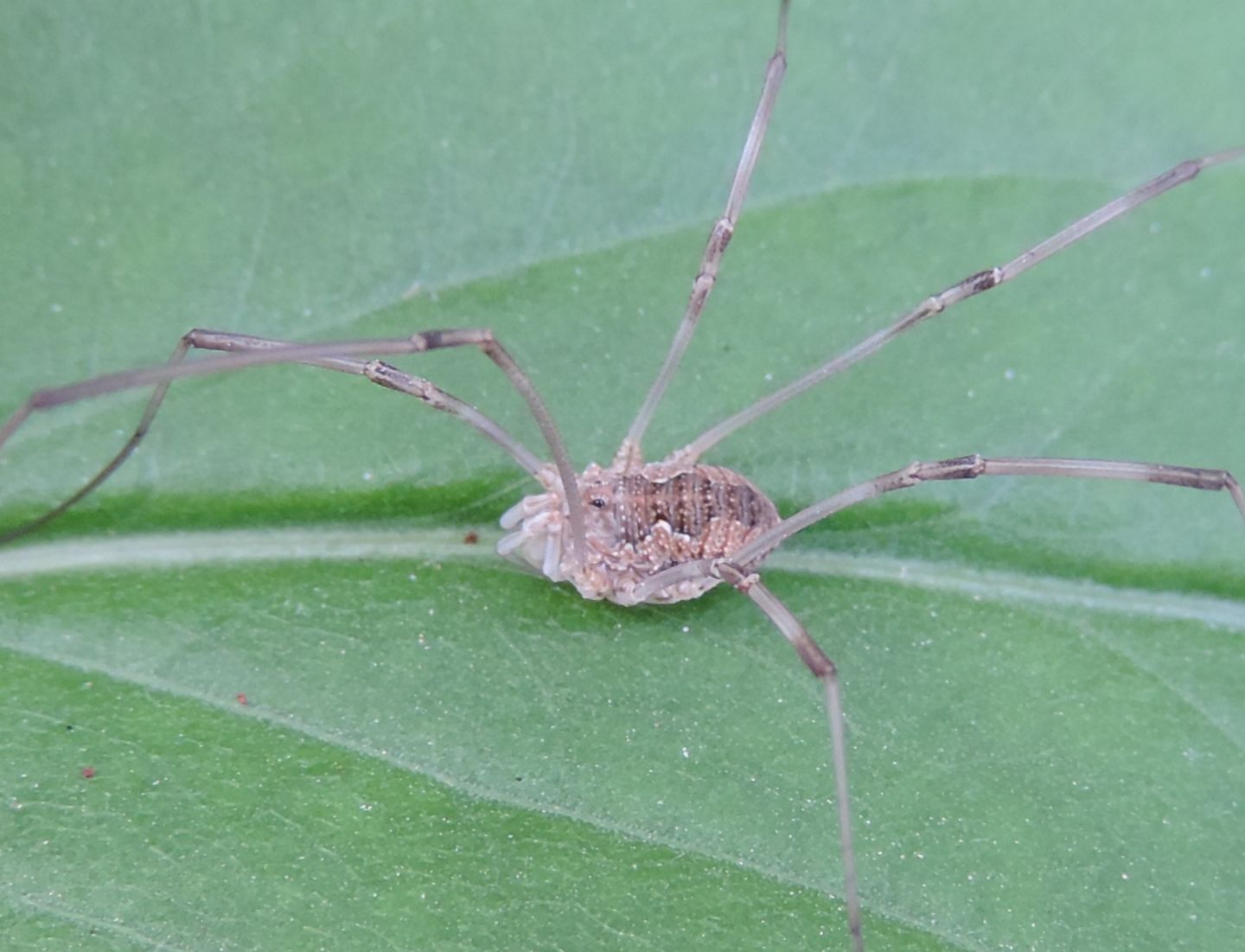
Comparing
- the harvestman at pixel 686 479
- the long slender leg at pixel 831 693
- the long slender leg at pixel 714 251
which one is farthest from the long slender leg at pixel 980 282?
the long slender leg at pixel 831 693

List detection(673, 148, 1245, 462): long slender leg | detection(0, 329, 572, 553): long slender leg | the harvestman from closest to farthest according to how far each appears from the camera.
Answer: detection(0, 329, 572, 553): long slender leg, the harvestman, detection(673, 148, 1245, 462): long slender leg

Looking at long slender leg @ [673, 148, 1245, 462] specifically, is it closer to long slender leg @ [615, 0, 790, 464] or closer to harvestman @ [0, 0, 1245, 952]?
harvestman @ [0, 0, 1245, 952]

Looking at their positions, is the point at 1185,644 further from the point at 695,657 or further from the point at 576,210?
the point at 576,210

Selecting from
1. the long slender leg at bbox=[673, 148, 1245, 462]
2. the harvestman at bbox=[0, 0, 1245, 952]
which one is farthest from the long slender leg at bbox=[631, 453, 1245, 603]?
the long slender leg at bbox=[673, 148, 1245, 462]

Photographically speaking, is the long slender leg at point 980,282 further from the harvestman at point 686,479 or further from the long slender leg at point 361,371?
the long slender leg at point 361,371

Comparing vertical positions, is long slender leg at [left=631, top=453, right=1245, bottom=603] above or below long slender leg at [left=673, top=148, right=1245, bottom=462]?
below

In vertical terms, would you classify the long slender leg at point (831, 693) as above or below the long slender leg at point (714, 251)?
below

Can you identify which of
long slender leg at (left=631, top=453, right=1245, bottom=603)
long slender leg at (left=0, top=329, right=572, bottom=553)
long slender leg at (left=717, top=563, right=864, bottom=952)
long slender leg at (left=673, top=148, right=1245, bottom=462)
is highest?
long slender leg at (left=673, top=148, right=1245, bottom=462)

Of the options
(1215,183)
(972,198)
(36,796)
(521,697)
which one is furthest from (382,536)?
(1215,183)

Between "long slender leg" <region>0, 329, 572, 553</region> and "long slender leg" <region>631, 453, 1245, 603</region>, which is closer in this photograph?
"long slender leg" <region>0, 329, 572, 553</region>
